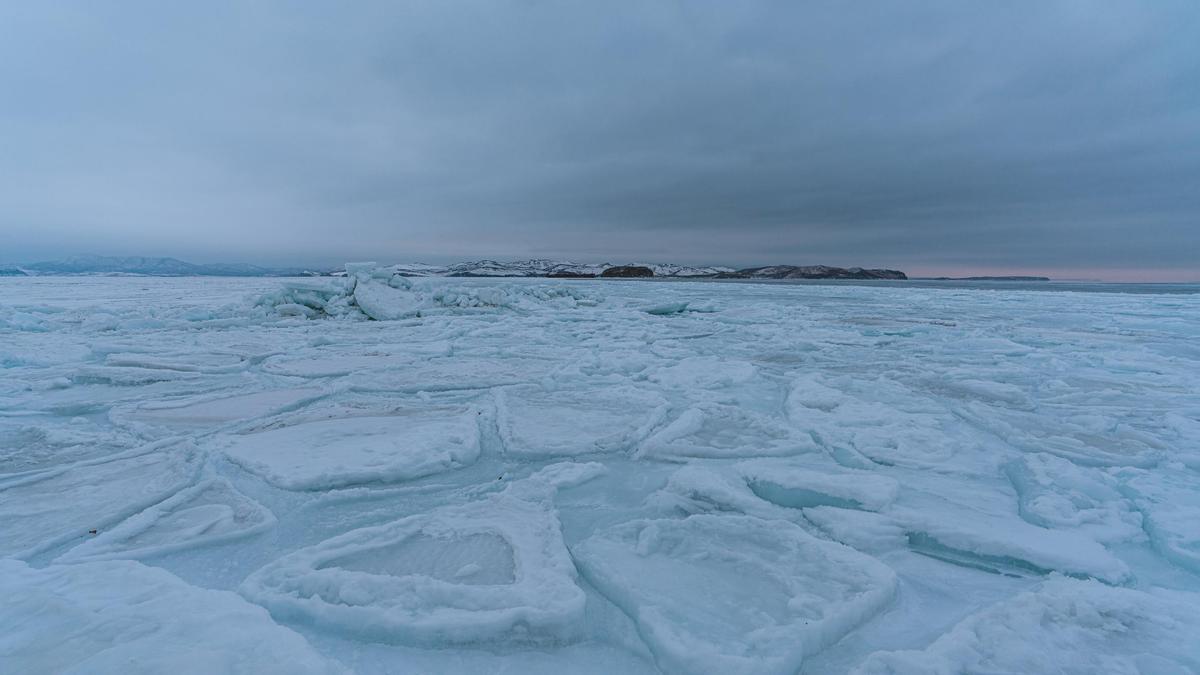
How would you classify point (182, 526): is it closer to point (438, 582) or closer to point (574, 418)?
point (438, 582)

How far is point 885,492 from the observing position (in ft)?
7.29

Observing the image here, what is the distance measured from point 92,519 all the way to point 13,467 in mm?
1058

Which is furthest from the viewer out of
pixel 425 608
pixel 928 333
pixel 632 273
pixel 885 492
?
pixel 632 273

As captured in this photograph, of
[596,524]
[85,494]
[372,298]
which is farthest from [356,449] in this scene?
[372,298]

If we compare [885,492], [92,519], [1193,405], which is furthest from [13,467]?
[1193,405]

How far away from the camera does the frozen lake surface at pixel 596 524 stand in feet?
4.44

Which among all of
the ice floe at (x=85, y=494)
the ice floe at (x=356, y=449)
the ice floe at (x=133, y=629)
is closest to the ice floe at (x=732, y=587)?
the ice floe at (x=133, y=629)

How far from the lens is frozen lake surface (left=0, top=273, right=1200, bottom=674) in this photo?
1.35m

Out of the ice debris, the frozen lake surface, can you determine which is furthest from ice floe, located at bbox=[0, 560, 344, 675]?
the ice debris

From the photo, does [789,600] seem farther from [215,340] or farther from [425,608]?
[215,340]

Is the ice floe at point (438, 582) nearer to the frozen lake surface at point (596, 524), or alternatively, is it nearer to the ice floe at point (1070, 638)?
the frozen lake surface at point (596, 524)

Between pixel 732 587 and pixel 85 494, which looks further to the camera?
pixel 85 494

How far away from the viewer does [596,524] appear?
2084 millimetres

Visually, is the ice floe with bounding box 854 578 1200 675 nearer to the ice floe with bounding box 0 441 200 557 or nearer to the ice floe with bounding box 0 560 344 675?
the ice floe with bounding box 0 560 344 675
